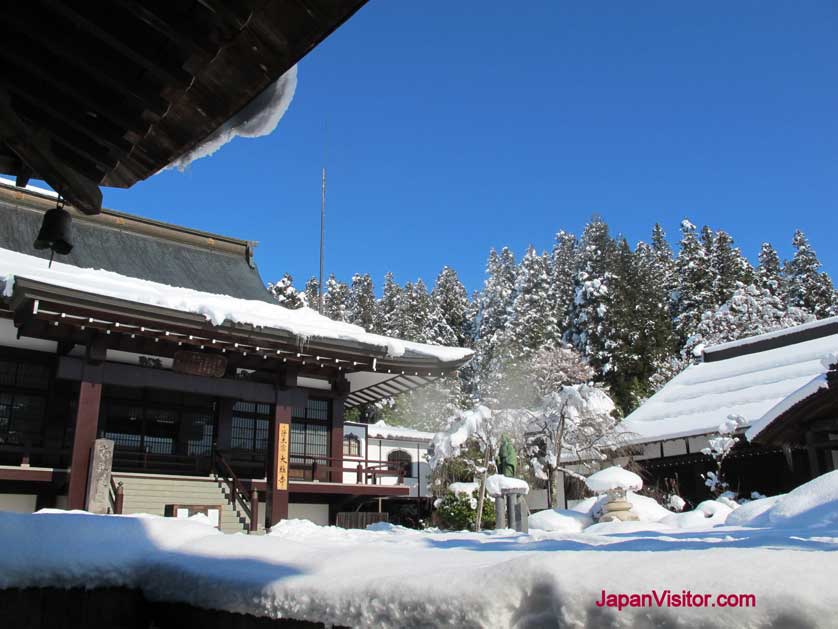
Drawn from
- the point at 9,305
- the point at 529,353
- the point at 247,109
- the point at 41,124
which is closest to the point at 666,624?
the point at 247,109

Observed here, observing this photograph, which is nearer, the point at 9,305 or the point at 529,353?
the point at 9,305

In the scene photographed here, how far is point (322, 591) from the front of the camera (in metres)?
2.09

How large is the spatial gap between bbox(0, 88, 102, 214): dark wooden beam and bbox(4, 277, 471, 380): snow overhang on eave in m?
7.83

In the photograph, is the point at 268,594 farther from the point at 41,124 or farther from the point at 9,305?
the point at 9,305

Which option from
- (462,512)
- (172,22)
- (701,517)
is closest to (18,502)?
(462,512)

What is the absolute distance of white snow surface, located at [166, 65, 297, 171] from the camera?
10.9ft

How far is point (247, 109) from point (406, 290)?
179 ft

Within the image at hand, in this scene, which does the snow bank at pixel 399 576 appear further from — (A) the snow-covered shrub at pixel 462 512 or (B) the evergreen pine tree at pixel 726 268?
(B) the evergreen pine tree at pixel 726 268

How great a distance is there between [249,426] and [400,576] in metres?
15.9

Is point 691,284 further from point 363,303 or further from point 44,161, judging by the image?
point 44,161

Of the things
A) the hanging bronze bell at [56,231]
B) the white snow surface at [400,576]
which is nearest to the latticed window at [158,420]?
the hanging bronze bell at [56,231]

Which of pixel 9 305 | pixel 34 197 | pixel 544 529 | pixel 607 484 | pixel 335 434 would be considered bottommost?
pixel 544 529

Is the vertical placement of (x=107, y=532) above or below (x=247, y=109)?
below

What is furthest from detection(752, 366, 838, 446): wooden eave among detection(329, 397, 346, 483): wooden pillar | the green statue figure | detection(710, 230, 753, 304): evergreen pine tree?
detection(710, 230, 753, 304): evergreen pine tree
